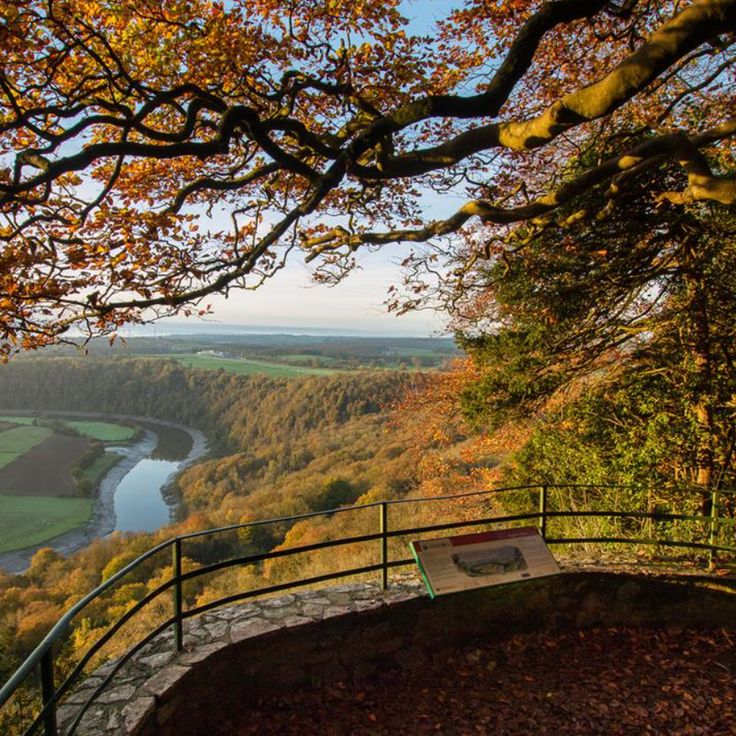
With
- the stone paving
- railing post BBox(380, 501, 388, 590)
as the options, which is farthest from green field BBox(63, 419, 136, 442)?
railing post BBox(380, 501, 388, 590)

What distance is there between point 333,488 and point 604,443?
23.1 m

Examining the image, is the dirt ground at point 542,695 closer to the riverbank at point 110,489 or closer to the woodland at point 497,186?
the woodland at point 497,186

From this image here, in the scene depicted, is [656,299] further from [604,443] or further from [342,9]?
[342,9]

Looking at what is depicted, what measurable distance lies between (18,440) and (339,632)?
79.4 metres

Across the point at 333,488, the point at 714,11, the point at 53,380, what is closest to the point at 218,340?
the point at 53,380

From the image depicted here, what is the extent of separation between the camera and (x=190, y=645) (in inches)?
144

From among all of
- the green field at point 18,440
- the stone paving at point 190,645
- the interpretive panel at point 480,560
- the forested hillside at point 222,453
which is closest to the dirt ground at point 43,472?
the green field at point 18,440

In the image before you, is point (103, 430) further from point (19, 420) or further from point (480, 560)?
point (480, 560)

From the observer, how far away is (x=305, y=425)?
192 ft

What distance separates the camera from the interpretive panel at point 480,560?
400cm

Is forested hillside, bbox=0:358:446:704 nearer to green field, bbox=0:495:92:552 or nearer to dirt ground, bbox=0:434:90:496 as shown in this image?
green field, bbox=0:495:92:552

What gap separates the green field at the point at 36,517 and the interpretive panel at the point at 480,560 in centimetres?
5109

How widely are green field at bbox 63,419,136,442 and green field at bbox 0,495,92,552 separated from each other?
907 inches

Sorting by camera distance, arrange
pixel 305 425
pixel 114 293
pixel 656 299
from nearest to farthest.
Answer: pixel 114 293
pixel 656 299
pixel 305 425
